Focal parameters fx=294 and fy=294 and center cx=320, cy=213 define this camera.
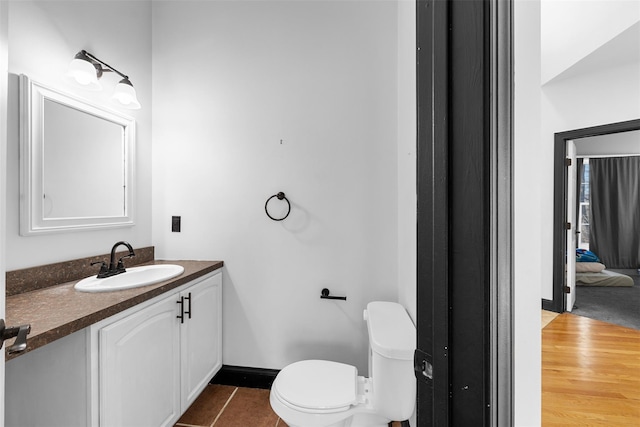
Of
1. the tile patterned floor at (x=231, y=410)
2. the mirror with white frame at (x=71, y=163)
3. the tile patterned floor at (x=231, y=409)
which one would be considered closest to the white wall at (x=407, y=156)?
the tile patterned floor at (x=231, y=410)

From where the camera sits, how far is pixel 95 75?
1.61 m

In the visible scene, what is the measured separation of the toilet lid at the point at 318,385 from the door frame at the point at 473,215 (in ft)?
2.99

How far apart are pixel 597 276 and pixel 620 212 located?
459mm

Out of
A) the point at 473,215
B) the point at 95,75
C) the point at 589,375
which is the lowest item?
the point at 589,375

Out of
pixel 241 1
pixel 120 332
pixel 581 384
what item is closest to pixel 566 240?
pixel 581 384

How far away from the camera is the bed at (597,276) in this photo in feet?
2.44

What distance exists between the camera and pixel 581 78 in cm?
75

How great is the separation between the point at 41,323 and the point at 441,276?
1.28 m

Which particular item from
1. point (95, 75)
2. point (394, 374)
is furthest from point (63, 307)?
point (394, 374)

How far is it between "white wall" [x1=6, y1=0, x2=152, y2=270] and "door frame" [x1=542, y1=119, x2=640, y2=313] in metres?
1.99

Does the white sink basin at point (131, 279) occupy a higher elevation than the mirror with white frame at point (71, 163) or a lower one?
lower

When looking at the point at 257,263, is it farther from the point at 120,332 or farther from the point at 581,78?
the point at 581,78

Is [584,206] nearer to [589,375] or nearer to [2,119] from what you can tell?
[589,375]

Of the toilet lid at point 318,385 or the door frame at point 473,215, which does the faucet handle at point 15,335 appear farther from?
the toilet lid at point 318,385
